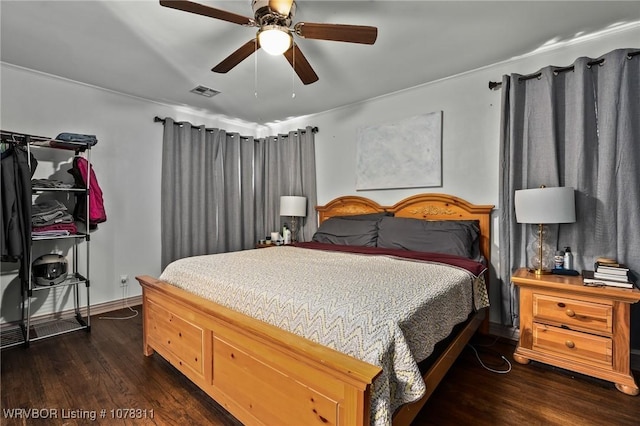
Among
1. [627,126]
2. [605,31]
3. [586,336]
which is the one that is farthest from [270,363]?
[605,31]

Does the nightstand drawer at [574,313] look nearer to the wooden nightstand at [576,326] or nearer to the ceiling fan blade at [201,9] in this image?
the wooden nightstand at [576,326]

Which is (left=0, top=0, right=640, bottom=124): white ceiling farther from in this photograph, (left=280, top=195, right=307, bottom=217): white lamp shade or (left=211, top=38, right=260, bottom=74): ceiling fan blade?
(left=280, top=195, right=307, bottom=217): white lamp shade

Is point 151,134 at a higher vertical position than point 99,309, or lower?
higher

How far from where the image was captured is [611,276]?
1923 millimetres

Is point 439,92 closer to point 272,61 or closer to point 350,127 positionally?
point 350,127

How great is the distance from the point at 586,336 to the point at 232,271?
2.35 m

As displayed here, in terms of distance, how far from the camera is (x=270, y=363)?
4.37ft

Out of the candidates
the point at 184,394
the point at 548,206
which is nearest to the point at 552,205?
the point at 548,206

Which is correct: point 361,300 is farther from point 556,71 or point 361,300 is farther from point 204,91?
point 204,91

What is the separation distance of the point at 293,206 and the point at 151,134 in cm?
194

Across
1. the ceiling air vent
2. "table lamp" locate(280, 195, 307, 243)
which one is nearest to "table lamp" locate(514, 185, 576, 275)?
"table lamp" locate(280, 195, 307, 243)

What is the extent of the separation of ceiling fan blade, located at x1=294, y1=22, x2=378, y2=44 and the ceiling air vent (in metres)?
1.92

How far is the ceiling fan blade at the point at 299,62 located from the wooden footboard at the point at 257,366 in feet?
5.43

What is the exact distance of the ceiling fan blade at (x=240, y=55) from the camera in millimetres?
1882
